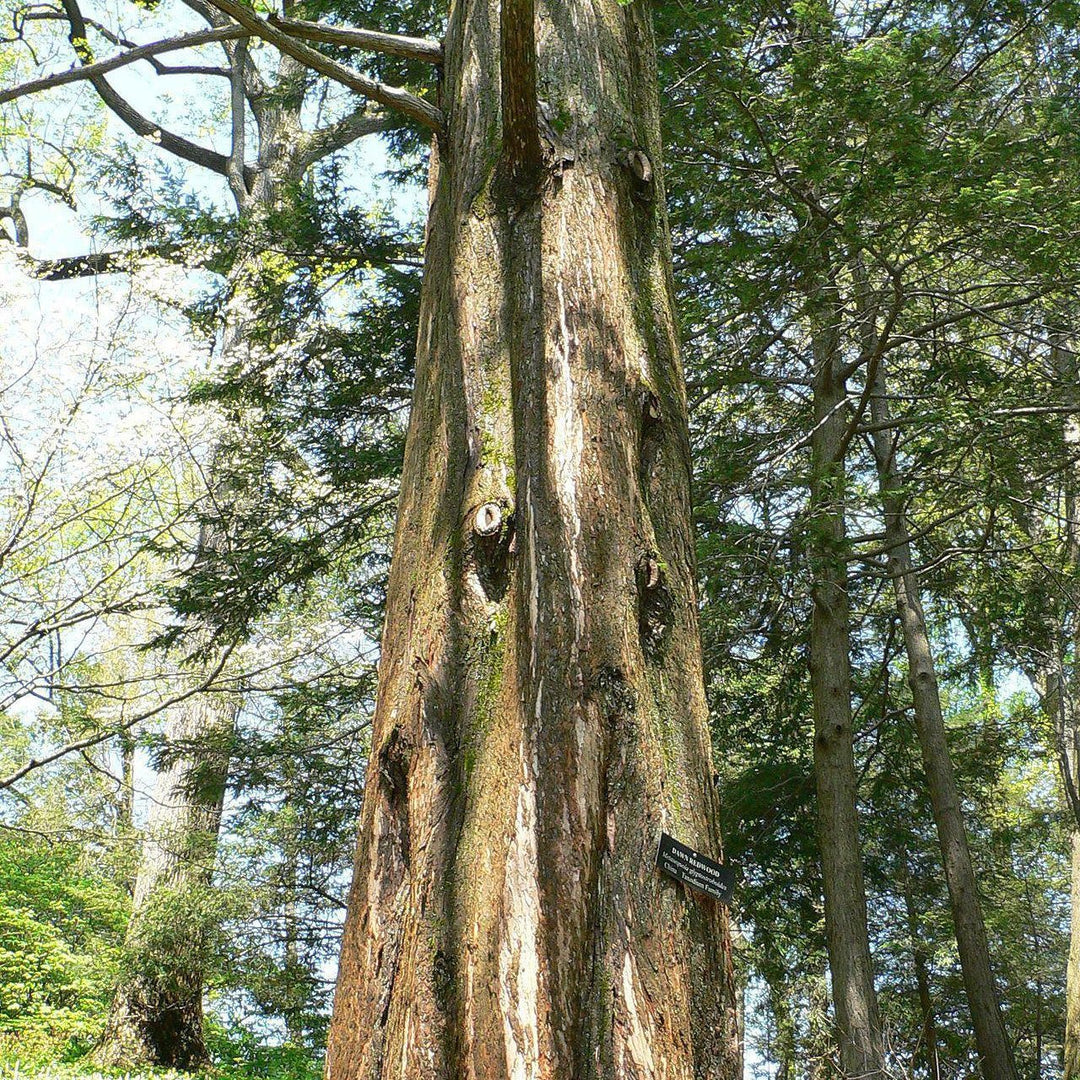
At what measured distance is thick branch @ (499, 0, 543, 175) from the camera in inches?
98.7

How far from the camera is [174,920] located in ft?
26.6

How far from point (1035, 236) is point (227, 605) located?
231 inches

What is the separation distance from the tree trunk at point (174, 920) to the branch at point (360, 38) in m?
6.10

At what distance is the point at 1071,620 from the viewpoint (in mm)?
9969

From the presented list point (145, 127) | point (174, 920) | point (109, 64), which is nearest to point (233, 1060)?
point (174, 920)

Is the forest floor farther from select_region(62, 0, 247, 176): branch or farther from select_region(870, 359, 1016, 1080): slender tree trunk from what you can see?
select_region(62, 0, 247, 176): branch

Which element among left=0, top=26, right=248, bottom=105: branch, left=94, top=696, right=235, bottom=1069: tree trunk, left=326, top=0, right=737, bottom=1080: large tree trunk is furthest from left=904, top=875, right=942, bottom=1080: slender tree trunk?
left=0, top=26, right=248, bottom=105: branch

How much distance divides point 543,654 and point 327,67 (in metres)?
1.94

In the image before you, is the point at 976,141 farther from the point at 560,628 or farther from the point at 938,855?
the point at 938,855

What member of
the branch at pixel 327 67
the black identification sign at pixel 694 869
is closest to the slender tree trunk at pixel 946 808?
the branch at pixel 327 67

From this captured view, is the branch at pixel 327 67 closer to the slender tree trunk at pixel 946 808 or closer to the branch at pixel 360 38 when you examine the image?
the branch at pixel 360 38

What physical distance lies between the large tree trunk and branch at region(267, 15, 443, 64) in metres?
0.33

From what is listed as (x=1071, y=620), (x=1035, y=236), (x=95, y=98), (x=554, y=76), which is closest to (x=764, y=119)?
(x=1035, y=236)

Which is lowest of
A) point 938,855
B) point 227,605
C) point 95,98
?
point 938,855
